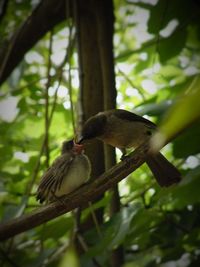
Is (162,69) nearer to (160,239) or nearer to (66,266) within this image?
(160,239)

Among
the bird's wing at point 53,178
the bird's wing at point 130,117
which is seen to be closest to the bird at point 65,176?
the bird's wing at point 53,178

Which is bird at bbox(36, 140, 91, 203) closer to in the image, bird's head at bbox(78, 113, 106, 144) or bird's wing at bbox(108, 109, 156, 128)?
bird's head at bbox(78, 113, 106, 144)

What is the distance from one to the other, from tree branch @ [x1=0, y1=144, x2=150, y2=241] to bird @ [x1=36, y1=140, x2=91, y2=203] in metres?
0.32

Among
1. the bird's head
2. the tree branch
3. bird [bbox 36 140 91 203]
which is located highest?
the bird's head

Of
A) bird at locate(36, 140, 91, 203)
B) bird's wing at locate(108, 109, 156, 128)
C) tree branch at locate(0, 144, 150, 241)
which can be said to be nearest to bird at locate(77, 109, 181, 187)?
bird's wing at locate(108, 109, 156, 128)

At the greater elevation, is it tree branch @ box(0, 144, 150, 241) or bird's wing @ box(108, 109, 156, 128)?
bird's wing @ box(108, 109, 156, 128)

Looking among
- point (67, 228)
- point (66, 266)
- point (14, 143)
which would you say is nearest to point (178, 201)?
point (66, 266)

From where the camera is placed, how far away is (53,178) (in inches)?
92.4

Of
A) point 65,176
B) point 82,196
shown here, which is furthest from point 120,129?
point 82,196

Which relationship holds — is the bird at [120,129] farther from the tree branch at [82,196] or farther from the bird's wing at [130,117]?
the tree branch at [82,196]

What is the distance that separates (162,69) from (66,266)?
1739mm

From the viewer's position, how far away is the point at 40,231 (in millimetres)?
2465

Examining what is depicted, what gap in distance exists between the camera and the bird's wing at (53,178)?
2301 millimetres

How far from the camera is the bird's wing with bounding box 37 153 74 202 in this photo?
230cm
